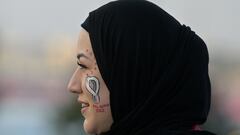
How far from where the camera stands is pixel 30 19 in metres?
1.44

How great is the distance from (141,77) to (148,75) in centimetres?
1

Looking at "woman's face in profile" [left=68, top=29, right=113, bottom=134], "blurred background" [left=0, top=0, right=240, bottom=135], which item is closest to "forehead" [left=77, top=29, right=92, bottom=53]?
"woman's face in profile" [left=68, top=29, right=113, bottom=134]

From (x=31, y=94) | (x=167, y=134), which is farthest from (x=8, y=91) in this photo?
(x=167, y=134)

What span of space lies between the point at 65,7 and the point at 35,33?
127mm

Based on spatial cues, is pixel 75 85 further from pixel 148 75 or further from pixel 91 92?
pixel 148 75

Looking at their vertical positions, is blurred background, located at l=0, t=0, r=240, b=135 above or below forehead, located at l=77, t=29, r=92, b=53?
below

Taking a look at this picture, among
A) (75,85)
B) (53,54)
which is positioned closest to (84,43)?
(75,85)

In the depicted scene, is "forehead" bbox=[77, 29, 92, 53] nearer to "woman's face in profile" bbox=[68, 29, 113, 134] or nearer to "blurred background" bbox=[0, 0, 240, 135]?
"woman's face in profile" bbox=[68, 29, 113, 134]

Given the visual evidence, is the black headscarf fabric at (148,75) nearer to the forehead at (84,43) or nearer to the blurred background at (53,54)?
the forehead at (84,43)

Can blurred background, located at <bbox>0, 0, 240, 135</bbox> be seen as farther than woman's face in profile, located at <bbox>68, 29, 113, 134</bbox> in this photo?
Yes

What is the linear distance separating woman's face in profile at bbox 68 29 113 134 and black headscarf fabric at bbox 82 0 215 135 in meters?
0.01

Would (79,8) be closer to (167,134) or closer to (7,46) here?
(7,46)

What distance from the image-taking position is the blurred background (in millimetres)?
1410

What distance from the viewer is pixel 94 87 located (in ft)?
2.60
